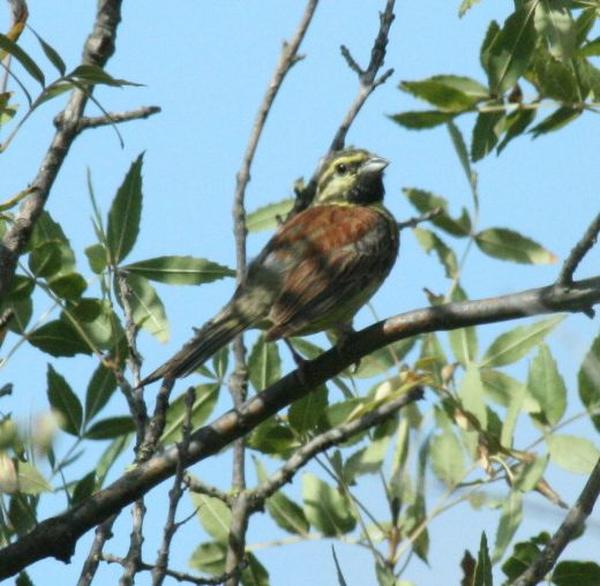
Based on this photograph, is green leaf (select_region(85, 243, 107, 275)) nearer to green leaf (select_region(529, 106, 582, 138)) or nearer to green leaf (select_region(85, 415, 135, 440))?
green leaf (select_region(85, 415, 135, 440))

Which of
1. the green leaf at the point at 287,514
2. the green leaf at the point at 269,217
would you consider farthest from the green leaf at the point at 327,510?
the green leaf at the point at 269,217

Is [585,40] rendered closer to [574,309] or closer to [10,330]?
[574,309]

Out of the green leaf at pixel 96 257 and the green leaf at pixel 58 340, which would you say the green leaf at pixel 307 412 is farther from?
the green leaf at pixel 96 257

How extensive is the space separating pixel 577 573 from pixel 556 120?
1.27 m

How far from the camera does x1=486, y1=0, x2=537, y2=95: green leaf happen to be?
347 centimetres

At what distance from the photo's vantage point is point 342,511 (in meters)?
3.72

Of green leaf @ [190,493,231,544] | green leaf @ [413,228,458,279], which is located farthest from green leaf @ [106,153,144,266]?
green leaf @ [413,228,458,279]

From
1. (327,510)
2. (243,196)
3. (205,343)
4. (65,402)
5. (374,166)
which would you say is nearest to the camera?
(327,510)

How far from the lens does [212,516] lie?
13.3 ft

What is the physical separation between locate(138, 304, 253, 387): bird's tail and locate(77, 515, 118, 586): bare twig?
42cm

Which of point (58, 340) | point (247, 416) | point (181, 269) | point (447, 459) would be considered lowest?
point (447, 459)

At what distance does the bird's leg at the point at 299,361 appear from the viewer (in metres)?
3.81

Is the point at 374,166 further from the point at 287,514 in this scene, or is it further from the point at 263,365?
the point at 287,514

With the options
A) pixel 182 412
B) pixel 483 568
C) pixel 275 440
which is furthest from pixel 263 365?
pixel 483 568
